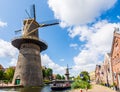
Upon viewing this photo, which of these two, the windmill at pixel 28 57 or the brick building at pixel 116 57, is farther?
the windmill at pixel 28 57

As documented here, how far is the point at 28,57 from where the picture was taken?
2112 inches

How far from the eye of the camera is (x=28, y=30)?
5594cm

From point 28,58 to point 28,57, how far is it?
32cm

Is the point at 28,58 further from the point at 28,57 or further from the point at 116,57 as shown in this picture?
the point at 116,57

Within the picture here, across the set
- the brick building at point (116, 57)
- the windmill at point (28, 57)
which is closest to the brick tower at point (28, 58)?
the windmill at point (28, 57)

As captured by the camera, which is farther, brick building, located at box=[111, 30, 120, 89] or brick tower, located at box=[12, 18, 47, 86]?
brick tower, located at box=[12, 18, 47, 86]

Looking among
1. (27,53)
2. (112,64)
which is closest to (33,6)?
(27,53)

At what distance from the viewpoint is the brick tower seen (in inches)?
2034

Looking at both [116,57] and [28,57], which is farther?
[28,57]

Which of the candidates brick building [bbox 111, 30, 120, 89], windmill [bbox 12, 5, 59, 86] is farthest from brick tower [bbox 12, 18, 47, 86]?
brick building [bbox 111, 30, 120, 89]

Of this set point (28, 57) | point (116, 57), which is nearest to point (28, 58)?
point (28, 57)

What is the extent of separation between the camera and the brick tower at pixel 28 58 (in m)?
51.7

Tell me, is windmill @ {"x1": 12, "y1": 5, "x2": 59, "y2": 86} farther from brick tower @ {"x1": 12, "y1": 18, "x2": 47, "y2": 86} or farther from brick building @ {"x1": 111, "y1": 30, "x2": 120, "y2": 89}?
brick building @ {"x1": 111, "y1": 30, "x2": 120, "y2": 89}

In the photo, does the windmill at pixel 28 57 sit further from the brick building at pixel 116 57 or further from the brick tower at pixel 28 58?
the brick building at pixel 116 57
